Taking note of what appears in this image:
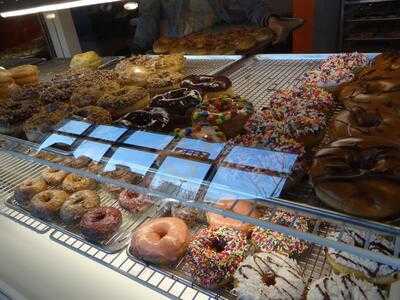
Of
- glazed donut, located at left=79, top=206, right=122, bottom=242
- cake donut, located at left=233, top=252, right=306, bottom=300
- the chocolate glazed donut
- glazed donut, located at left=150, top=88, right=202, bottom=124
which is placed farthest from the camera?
glazed donut, located at left=150, top=88, right=202, bottom=124

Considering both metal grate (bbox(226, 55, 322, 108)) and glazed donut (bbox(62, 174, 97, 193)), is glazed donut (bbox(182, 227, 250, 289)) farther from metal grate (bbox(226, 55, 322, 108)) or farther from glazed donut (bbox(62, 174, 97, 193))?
glazed donut (bbox(62, 174, 97, 193))

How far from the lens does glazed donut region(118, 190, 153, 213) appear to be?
231cm

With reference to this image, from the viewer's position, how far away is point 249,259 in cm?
175

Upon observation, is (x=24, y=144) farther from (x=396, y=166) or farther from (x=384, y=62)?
(x=384, y=62)

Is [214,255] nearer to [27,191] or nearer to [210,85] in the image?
[210,85]

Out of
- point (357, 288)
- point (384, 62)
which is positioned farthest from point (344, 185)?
point (384, 62)

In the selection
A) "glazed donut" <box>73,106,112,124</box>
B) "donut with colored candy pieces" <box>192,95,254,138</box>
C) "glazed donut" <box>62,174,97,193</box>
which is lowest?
"glazed donut" <box>62,174,97,193</box>

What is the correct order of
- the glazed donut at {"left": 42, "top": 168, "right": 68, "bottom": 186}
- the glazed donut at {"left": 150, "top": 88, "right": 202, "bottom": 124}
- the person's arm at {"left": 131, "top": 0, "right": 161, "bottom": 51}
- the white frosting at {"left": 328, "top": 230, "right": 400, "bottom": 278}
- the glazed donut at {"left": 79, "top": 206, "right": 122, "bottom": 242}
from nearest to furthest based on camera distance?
the white frosting at {"left": 328, "top": 230, "right": 400, "bottom": 278}, the glazed donut at {"left": 79, "top": 206, "right": 122, "bottom": 242}, the glazed donut at {"left": 150, "top": 88, "right": 202, "bottom": 124}, the glazed donut at {"left": 42, "top": 168, "right": 68, "bottom": 186}, the person's arm at {"left": 131, "top": 0, "right": 161, "bottom": 51}

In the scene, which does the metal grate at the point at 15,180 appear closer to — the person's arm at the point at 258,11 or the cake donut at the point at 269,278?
the cake donut at the point at 269,278

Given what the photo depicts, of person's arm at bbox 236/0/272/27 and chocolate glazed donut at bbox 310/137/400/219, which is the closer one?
chocolate glazed donut at bbox 310/137/400/219

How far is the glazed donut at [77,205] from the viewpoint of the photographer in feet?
7.50

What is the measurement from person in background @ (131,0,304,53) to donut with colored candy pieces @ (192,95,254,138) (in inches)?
89.1

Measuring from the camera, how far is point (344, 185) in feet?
3.95

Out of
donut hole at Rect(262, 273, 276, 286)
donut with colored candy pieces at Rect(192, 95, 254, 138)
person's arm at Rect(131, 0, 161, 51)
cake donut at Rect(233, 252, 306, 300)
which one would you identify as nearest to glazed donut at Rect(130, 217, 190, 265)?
cake donut at Rect(233, 252, 306, 300)
